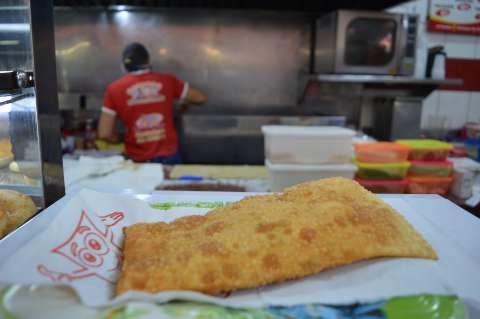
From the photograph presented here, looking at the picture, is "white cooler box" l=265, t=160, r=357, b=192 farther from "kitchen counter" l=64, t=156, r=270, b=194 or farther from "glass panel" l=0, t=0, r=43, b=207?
"glass panel" l=0, t=0, r=43, b=207

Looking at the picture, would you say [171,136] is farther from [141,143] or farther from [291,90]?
[291,90]

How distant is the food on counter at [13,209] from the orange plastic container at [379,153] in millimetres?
1897

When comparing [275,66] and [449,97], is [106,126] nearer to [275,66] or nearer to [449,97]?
[275,66]

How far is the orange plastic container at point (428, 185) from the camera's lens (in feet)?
7.81

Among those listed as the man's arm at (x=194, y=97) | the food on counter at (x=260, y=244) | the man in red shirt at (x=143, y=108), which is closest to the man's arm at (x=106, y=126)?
the man in red shirt at (x=143, y=108)

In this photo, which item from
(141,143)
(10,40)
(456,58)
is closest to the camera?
(10,40)

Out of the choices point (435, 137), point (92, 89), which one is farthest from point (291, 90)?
point (92, 89)

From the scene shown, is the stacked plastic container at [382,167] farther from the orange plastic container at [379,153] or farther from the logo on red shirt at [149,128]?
the logo on red shirt at [149,128]

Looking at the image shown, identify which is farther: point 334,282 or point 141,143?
A: point 141,143

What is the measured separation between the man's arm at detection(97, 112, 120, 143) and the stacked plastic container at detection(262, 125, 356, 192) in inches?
70.4

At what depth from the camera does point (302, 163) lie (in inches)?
88.6

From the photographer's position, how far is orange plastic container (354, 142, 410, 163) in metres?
2.34

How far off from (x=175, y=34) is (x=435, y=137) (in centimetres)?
331

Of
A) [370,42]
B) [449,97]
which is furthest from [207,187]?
[449,97]
